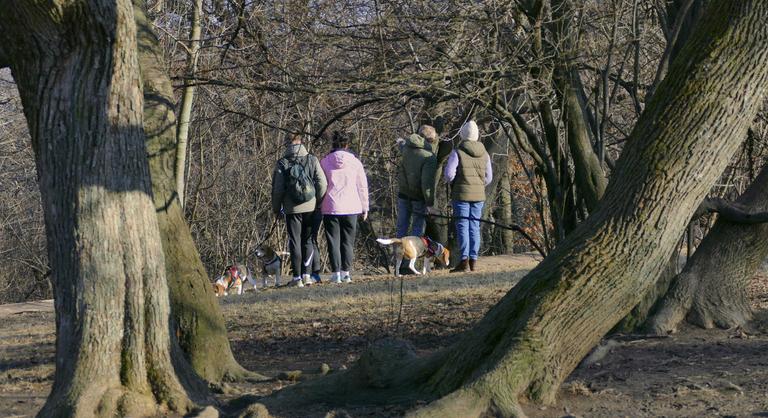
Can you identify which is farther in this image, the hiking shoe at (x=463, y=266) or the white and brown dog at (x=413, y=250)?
the hiking shoe at (x=463, y=266)

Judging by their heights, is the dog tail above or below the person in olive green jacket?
below

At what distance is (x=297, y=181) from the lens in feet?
45.1

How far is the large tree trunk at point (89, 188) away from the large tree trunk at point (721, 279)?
4.11 metres

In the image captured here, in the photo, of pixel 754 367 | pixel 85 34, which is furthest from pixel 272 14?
pixel 754 367

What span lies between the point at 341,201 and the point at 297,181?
0.75 m

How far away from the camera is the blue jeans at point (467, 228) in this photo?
548 inches

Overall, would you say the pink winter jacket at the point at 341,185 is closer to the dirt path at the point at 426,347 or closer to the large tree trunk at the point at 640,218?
the dirt path at the point at 426,347

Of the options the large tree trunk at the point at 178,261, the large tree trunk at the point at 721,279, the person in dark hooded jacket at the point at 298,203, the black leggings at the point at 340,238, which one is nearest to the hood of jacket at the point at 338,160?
the person in dark hooded jacket at the point at 298,203

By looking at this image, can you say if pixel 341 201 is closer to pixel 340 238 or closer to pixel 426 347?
pixel 340 238

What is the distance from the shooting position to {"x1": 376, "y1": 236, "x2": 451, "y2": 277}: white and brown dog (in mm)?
14220

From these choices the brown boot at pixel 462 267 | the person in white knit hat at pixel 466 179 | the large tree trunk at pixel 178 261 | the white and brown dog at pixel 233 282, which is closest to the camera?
the large tree trunk at pixel 178 261

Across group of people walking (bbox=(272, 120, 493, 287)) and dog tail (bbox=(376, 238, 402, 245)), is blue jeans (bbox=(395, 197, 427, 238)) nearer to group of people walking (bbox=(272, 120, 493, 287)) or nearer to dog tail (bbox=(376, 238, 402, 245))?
group of people walking (bbox=(272, 120, 493, 287))

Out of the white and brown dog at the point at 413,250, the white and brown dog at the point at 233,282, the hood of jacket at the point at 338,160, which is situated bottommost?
the white and brown dog at the point at 233,282

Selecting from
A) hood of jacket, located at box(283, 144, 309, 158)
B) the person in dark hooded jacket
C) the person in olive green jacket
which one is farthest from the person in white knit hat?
hood of jacket, located at box(283, 144, 309, 158)
